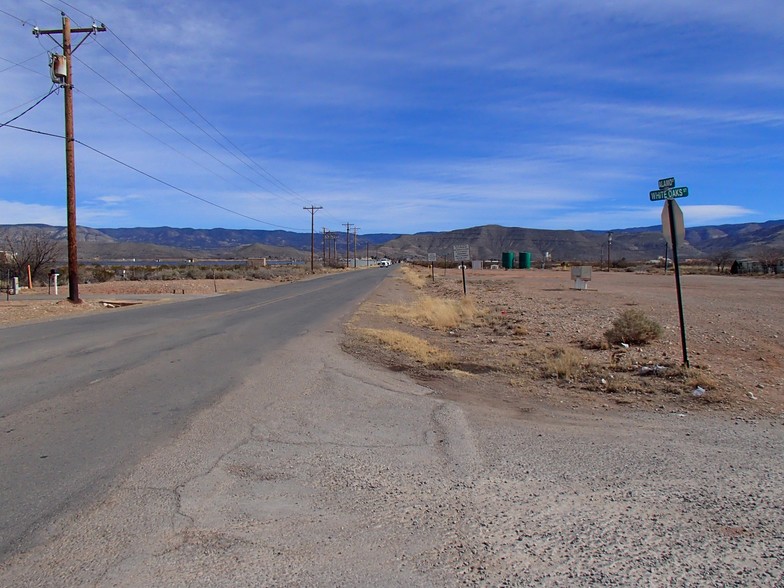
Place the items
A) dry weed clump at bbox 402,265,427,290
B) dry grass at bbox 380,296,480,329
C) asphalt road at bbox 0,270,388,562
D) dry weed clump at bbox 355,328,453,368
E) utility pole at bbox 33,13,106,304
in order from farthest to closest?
1. dry weed clump at bbox 402,265,427,290
2. utility pole at bbox 33,13,106,304
3. dry grass at bbox 380,296,480,329
4. dry weed clump at bbox 355,328,453,368
5. asphalt road at bbox 0,270,388,562

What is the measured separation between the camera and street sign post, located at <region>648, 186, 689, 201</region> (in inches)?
394

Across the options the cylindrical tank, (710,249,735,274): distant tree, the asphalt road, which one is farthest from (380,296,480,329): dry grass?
the cylindrical tank

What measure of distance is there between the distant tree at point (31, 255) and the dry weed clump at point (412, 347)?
4246 cm

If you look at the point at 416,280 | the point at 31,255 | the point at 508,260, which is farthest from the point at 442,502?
the point at 508,260

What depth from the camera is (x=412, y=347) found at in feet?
44.2

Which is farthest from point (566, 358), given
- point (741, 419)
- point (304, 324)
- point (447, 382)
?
point (304, 324)

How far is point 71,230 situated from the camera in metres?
24.9

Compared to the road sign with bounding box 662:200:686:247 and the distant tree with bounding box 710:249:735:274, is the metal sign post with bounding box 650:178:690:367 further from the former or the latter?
the distant tree with bounding box 710:249:735:274

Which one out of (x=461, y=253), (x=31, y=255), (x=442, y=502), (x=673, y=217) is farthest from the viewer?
(x=31, y=255)

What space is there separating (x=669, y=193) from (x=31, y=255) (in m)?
51.1

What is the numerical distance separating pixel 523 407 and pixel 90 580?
18.6 ft

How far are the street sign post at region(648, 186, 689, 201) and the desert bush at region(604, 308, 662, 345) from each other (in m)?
3.90

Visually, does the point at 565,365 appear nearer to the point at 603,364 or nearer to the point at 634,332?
the point at 603,364

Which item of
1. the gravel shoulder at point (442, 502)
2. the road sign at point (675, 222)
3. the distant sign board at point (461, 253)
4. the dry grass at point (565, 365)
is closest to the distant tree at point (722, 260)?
the distant sign board at point (461, 253)
